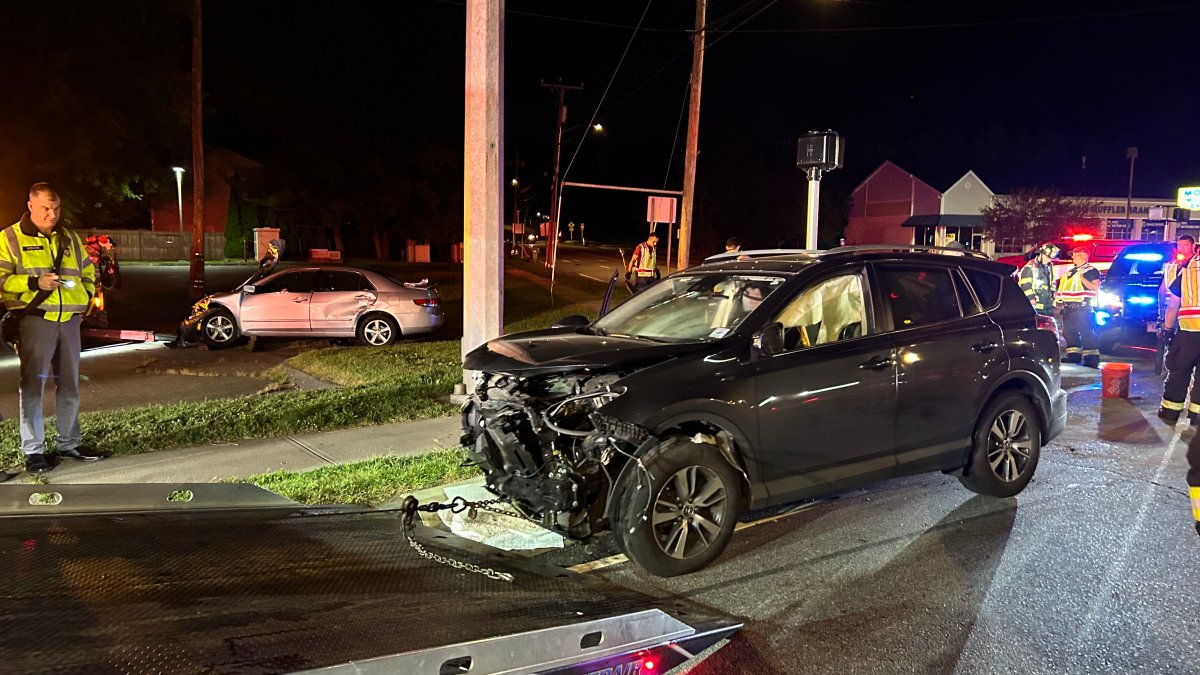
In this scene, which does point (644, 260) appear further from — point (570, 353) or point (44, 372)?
point (570, 353)

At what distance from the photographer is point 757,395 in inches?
183

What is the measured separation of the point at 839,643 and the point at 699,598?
79cm

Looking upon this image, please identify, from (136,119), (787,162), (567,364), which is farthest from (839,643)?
(787,162)

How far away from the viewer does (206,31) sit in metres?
42.2

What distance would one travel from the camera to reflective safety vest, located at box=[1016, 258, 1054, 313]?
Result: 11641 mm

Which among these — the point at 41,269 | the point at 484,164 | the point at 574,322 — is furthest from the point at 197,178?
the point at 574,322

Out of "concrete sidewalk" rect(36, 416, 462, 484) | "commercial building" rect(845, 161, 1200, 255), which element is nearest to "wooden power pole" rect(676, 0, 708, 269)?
"concrete sidewalk" rect(36, 416, 462, 484)

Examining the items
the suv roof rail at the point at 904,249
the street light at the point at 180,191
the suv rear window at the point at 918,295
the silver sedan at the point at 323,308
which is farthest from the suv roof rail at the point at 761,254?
the street light at the point at 180,191

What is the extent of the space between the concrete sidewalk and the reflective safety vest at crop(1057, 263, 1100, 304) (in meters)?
10.2

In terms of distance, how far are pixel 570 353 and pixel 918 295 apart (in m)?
2.61

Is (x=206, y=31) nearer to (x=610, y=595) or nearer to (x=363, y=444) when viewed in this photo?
(x=363, y=444)

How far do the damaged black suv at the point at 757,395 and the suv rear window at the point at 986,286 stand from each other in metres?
0.01

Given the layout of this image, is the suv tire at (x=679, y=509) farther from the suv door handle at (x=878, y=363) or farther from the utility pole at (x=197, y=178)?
the utility pole at (x=197, y=178)

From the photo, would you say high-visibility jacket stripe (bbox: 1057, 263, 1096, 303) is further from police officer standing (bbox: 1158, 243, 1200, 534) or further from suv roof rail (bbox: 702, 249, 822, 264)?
suv roof rail (bbox: 702, 249, 822, 264)
